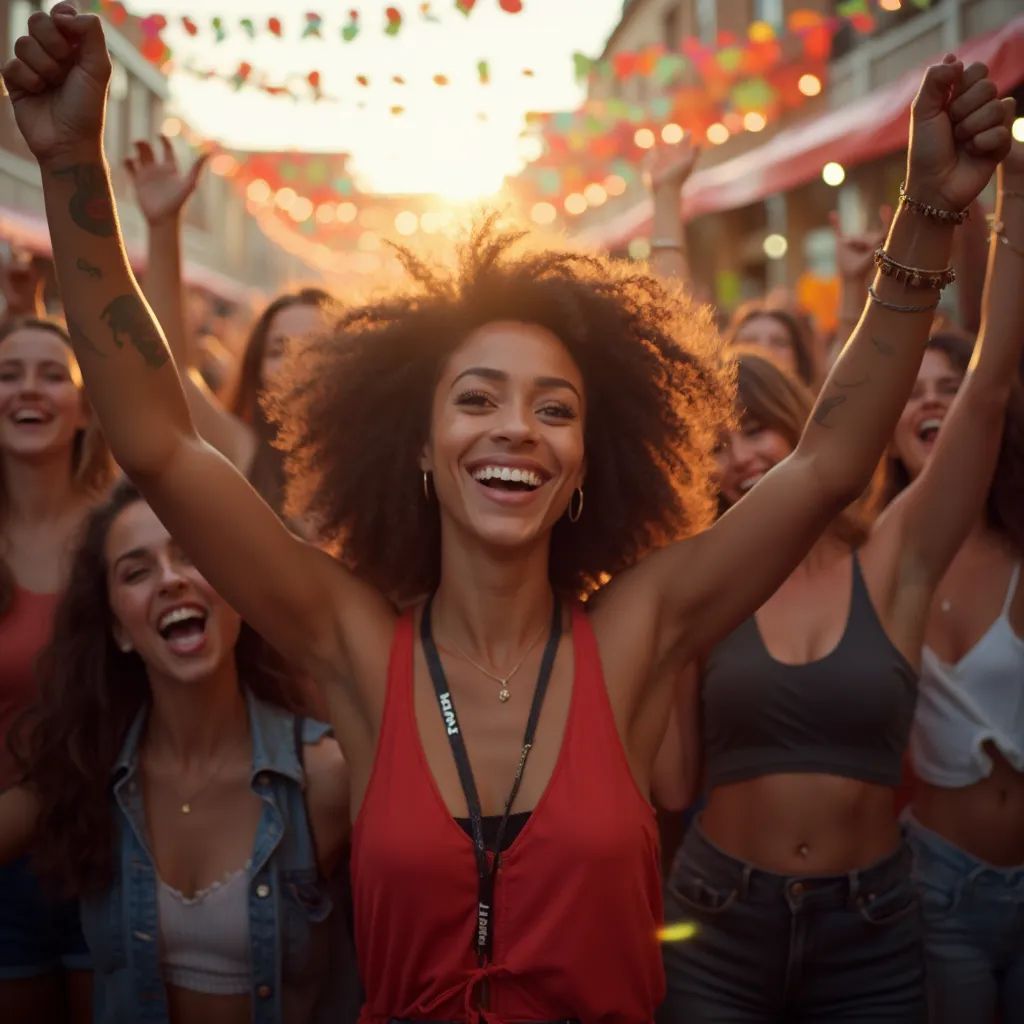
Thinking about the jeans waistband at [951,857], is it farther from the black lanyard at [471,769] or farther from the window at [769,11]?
the window at [769,11]

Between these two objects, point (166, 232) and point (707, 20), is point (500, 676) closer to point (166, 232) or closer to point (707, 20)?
point (166, 232)

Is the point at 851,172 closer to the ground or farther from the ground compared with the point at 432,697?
farther from the ground

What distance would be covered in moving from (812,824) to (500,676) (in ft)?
3.15

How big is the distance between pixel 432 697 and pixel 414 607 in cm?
22

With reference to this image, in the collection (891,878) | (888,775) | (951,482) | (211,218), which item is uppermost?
(211,218)

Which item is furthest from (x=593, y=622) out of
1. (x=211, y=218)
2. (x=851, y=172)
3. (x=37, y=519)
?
(x=211, y=218)

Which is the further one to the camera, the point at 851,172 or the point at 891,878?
the point at 851,172

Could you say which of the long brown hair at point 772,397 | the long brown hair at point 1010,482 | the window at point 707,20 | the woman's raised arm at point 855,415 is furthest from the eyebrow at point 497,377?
the window at point 707,20

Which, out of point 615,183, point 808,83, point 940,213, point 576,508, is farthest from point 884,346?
point 615,183

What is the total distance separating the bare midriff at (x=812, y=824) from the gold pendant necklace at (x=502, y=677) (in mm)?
872

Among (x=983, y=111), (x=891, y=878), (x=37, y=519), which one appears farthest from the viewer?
(x=37, y=519)

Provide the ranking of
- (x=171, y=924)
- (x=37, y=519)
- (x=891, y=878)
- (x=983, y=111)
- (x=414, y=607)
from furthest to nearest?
(x=37, y=519) → (x=891, y=878) → (x=171, y=924) → (x=414, y=607) → (x=983, y=111)

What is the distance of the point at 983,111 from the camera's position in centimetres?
186

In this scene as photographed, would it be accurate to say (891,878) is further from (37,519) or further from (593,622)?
(37,519)
